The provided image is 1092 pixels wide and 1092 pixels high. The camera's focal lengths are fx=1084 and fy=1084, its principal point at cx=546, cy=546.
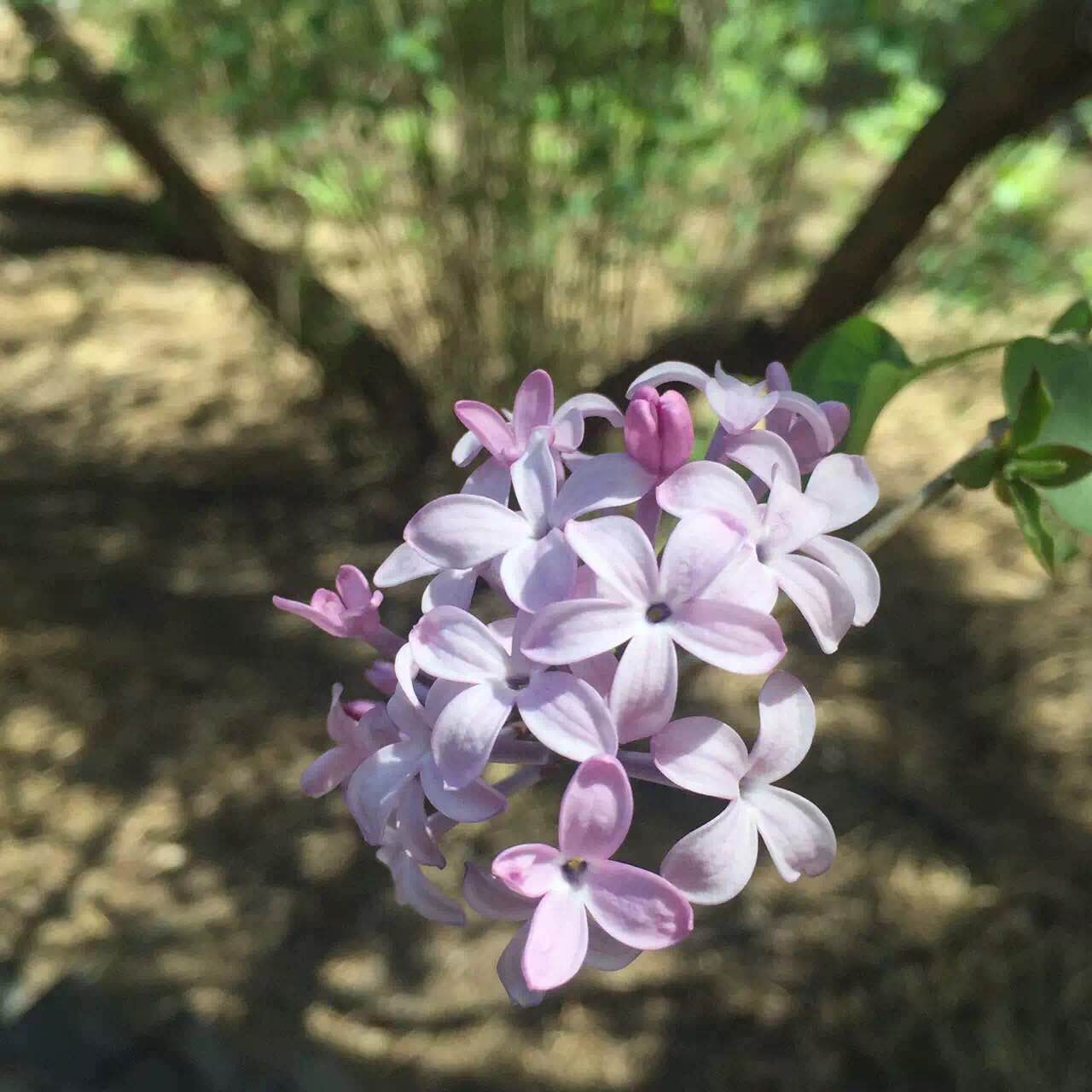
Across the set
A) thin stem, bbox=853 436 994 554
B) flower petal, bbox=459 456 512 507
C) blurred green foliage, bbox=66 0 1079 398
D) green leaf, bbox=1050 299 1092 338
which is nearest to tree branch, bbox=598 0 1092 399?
blurred green foliage, bbox=66 0 1079 398

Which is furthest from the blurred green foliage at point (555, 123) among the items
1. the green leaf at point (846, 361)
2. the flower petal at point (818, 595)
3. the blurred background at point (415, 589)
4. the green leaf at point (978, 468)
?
the flower petal at point (818, 595)

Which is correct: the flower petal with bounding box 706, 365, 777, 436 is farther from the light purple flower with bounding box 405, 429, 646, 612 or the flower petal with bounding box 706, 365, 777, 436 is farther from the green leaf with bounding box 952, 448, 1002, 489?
the green leaf with bounding box 952, 448, 1002, 489

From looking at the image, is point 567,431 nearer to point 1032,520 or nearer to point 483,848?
point 1032,520

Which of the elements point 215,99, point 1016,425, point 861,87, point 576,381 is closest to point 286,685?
point 576,381

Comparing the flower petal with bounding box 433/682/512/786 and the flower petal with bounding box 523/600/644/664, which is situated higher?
the flower petal with bounding box 523/600/644/664

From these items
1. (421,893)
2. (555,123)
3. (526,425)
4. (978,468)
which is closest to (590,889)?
(421,893)

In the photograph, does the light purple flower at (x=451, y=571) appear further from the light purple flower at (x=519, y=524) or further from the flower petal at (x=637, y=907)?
the flower petal at (x=637, y=907)
